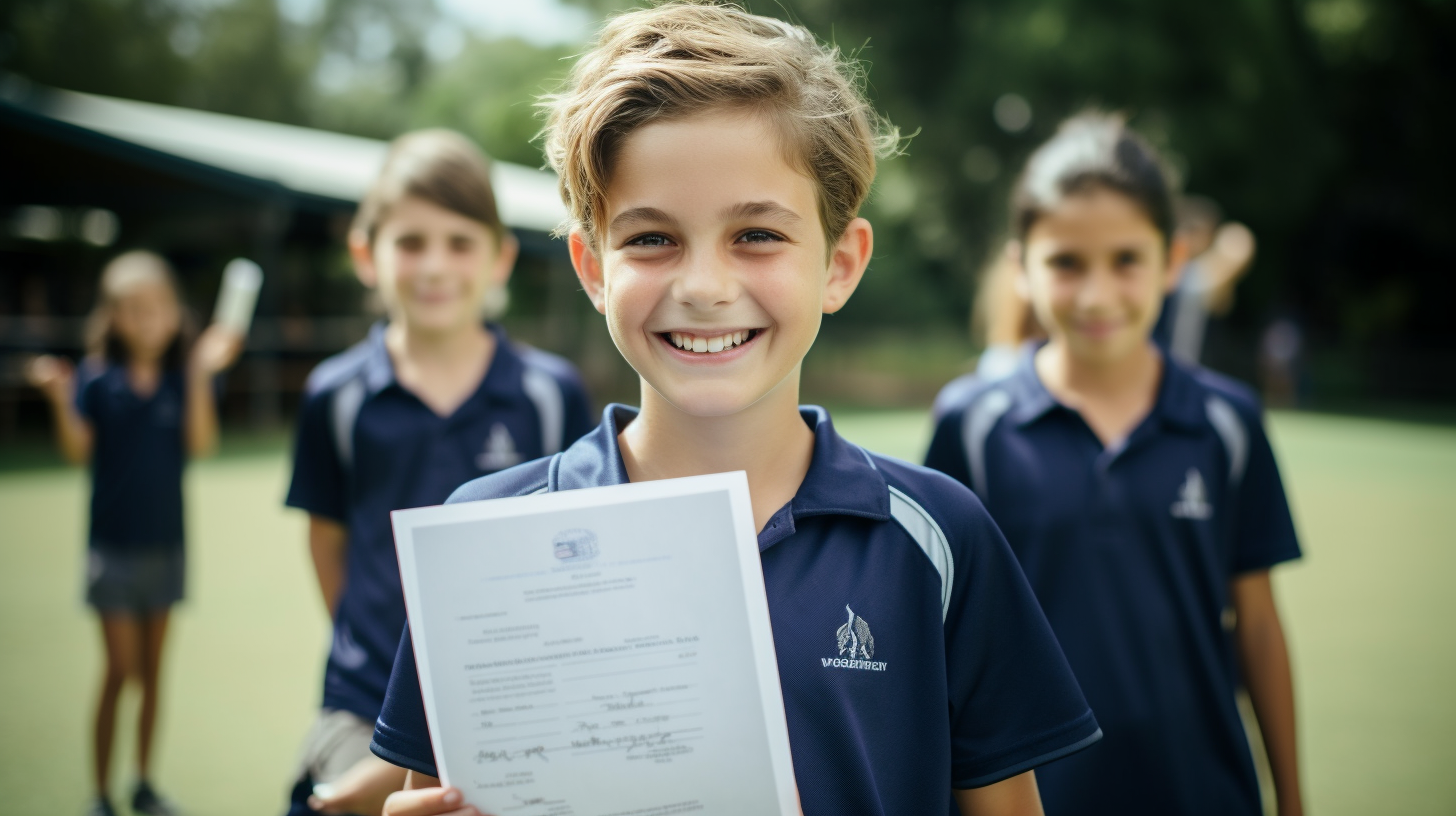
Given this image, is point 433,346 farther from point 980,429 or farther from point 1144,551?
point 1144,551

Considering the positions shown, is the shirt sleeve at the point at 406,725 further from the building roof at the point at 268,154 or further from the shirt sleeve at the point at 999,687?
the building roof at the point at 268,154

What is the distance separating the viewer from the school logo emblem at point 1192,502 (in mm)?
2461

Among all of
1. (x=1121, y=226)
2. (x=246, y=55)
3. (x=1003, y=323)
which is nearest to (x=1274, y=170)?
(x=1003, y=323)

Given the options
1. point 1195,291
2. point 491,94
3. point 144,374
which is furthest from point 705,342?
point 491,94

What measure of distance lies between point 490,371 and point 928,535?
1736 millimetres

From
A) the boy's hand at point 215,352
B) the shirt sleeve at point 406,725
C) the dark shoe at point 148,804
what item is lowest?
the dark shoe at point 148,804

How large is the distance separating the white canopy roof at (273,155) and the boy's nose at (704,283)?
1188 cm

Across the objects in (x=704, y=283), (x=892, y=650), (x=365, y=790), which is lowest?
(x=365, y=790)

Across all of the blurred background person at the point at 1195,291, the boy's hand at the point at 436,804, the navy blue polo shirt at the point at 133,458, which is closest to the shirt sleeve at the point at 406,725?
the boy's hand at the point at 436,804

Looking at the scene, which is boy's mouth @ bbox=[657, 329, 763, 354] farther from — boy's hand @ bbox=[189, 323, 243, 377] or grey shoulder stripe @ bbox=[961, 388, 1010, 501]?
boy's hand @ bbox=[189, 323, 243, 377]

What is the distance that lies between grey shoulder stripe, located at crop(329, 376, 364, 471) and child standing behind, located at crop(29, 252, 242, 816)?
6.69 ft

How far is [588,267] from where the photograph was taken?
5.62ft

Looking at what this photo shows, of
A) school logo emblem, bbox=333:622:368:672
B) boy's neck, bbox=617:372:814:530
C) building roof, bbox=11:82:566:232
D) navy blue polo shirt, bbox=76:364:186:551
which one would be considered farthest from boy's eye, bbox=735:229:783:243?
building roof, bbox=11:82:566:232

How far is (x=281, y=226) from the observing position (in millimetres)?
16844
